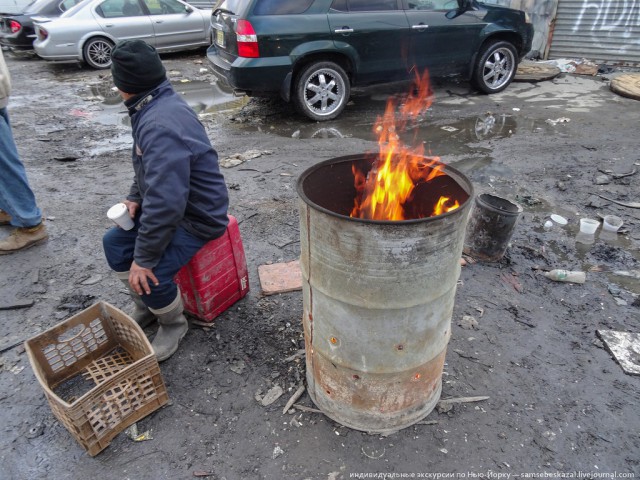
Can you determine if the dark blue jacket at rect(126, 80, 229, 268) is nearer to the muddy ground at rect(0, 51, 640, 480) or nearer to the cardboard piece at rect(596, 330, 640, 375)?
the muddy ground at rect(0, 51, 640, 480)

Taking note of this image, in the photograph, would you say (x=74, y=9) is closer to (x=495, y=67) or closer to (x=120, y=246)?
(x=495, y=67)

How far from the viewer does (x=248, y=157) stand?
18.0 ft

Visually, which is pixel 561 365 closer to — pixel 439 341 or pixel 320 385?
pixel 439 341

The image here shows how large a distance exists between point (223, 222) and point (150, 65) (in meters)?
0.94

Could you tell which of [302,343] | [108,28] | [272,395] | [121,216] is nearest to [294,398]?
→ [272,395]

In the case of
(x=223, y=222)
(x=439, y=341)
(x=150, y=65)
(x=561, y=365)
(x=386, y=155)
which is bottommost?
(x=561, y=365)

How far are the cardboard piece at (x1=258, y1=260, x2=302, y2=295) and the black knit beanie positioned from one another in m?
1.66

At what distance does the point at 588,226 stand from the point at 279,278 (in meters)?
2.88

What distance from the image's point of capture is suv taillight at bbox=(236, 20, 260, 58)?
5.75m

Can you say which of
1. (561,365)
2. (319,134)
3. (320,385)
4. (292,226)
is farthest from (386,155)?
(319,134)

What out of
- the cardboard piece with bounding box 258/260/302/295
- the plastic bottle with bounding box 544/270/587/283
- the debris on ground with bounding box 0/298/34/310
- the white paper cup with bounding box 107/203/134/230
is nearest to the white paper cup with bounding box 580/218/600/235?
the plastic bottle with bounding box 544/270/587/283

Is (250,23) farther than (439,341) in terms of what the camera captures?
Yes

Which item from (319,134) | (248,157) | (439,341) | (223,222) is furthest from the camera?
(319,134)

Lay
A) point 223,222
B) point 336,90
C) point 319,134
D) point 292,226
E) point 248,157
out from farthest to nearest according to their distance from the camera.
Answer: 1. point 336,90
2. point 319,134
3. point 248,157
4. point 292,226
5. point 223,222
